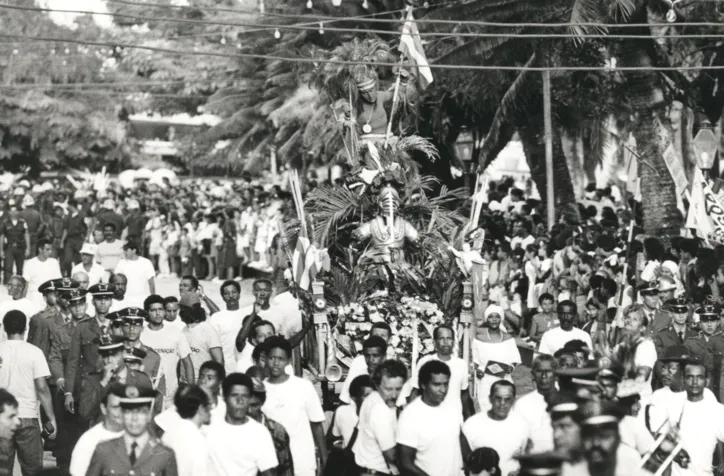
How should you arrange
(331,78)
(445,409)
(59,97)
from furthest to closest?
(59,97) < (331,78) < (445,409)

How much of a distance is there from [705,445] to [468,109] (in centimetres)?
1913

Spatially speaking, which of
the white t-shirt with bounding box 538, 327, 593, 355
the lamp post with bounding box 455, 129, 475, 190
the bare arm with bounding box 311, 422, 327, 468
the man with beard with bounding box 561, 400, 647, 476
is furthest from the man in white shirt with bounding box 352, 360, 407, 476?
the lamp post with bounding box 455, 129, 475, 190

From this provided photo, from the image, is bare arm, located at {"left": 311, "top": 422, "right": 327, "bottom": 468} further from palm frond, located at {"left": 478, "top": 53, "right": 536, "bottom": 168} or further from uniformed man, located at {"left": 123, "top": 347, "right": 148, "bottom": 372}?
palm frond, located at {"left": 478, "top": 53, "right": 536, "bottom": 168}

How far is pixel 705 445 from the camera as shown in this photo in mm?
11102

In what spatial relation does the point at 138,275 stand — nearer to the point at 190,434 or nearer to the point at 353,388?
the point at 353,388

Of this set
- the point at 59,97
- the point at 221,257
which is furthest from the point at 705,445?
the point at 59,97

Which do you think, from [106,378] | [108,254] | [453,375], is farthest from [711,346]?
[108,254]

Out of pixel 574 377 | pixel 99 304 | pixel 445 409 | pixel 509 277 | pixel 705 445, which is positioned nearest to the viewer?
pixel 574 377

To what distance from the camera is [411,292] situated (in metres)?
15.8

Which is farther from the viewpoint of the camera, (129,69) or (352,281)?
(129,69)

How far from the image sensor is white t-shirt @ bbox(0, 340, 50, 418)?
12.4 metres

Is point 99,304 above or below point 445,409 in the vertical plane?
above

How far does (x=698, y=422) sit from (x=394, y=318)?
15.8 ft

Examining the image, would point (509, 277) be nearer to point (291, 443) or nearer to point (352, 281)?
point (352, 281)
